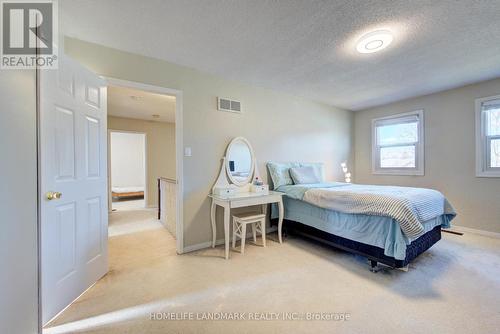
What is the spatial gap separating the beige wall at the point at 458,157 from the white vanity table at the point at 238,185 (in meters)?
2.93

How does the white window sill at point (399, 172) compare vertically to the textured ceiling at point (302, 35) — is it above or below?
below

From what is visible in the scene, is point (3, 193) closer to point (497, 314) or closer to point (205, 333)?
point (205, 333)

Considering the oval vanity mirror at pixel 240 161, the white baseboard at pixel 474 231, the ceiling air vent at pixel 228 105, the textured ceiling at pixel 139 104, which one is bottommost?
the white baseboard at pixel 474 231

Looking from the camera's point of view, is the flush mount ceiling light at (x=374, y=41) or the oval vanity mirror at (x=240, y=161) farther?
the oval vanity mirror at (x=240, y=161)

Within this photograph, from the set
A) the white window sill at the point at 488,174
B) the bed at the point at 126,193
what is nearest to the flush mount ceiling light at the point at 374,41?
the white window sill at the point at 488,174

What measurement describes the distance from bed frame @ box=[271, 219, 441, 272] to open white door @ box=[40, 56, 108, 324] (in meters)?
2.44

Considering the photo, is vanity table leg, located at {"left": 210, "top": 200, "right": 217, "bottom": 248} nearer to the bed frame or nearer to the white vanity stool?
the white vanity stool

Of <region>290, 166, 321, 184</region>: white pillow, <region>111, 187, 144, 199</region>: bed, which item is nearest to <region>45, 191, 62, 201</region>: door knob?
<region>290, 166, 321, 184</region>: white pillow

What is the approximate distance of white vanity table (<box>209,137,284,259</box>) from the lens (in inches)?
103

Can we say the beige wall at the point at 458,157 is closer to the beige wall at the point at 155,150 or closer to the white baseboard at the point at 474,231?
the white baseboard at the point at 474,231

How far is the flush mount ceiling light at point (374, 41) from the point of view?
6.29 ft

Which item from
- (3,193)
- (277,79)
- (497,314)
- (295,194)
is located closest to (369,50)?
(277,79)

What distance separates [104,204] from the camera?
6.73 ft

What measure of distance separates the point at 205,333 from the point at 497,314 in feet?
6.96
